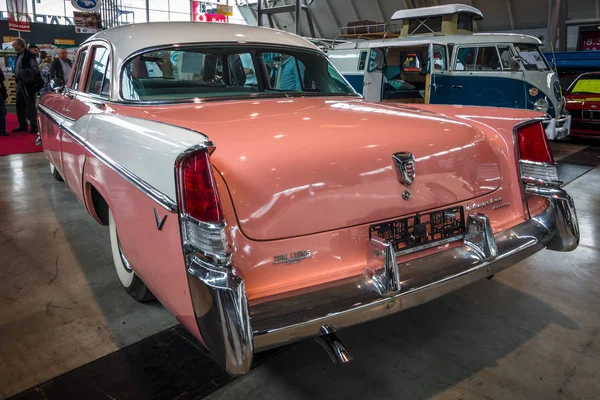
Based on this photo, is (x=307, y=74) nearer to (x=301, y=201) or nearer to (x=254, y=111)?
(x=254, y=111)

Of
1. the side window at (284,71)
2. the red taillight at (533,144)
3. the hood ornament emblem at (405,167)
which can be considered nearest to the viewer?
the hood ornament emblem at (405,167)

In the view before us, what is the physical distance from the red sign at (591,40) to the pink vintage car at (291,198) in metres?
17.5

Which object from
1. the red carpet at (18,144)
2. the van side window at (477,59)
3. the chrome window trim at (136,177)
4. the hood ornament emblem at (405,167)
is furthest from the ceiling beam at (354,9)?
the hood ornament emblem at (405,167)

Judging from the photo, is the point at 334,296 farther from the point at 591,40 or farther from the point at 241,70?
the point at 591,40

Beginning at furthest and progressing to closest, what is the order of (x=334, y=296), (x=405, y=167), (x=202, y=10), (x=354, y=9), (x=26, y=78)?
(x=202, y=10)
(x=354, y=9)
(x=26, y=78)
(x=405, y=167)
(x=334, y=296)

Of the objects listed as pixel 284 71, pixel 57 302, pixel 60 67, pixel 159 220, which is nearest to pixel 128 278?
pixel 57 302

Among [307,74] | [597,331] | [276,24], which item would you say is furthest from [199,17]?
[597,331]

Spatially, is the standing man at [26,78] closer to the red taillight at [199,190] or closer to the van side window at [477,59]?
the van side window at [477,59]

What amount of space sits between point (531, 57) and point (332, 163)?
8.13 metres

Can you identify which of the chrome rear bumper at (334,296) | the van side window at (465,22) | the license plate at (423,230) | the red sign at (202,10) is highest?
the red sign at (202,10)

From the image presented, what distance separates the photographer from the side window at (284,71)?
2.96m

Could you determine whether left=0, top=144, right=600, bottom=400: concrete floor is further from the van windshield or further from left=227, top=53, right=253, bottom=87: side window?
the van windshield

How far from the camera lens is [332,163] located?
1.71 meters

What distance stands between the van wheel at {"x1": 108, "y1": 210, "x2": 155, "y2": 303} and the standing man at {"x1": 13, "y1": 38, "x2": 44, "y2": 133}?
6.97 m
